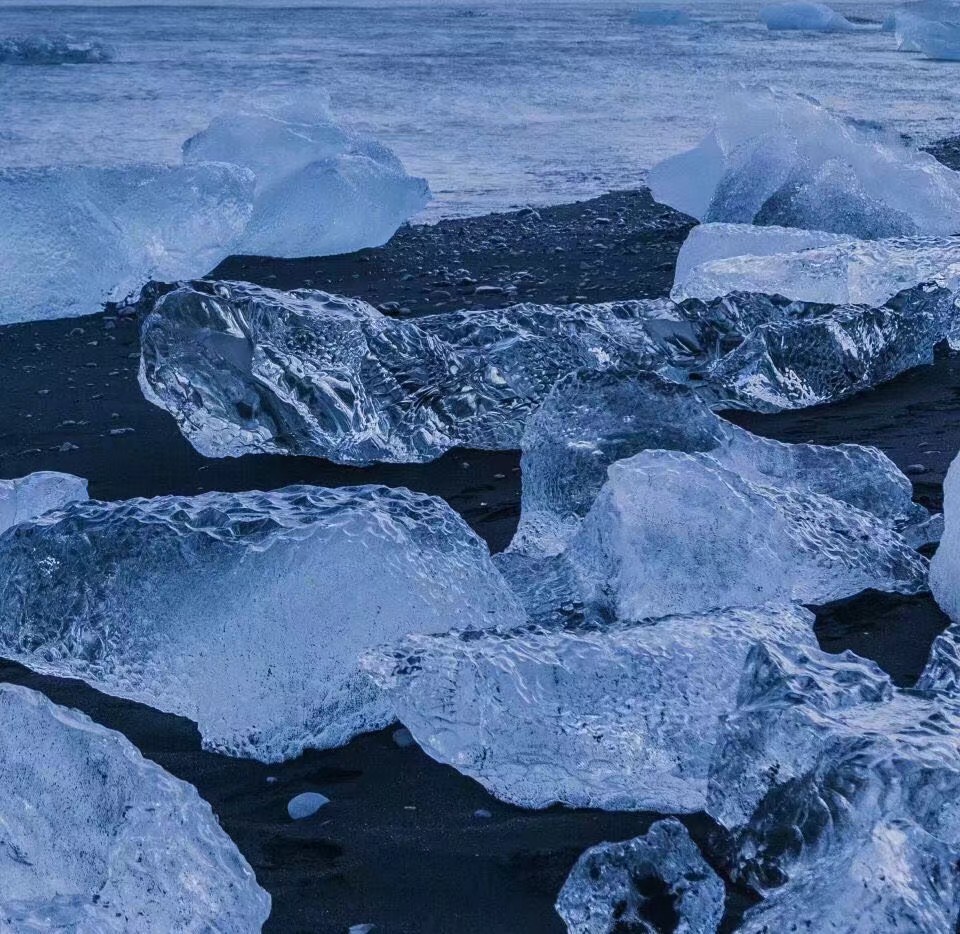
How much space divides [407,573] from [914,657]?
87 cm

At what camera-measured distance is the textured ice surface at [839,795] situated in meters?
1.28

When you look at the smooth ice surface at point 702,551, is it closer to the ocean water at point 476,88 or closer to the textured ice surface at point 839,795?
the textured ice surface at point 839,795

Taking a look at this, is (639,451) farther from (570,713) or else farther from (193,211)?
(193,211)

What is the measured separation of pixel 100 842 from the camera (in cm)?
154

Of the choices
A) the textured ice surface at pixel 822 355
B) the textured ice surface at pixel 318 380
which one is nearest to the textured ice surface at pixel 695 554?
the textured ice surface at pixel 318 380

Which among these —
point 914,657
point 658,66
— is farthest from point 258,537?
point 658,66

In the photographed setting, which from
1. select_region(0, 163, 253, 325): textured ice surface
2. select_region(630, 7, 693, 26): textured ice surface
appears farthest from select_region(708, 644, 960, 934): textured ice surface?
select_region(630, 7, 693, 26): textured ice surface

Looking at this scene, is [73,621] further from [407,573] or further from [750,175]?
[750,175]

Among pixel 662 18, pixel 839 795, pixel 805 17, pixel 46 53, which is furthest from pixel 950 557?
pixel 662 18

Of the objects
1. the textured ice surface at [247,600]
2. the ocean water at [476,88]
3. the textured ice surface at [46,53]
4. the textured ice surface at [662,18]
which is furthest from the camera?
the textured ice surface at [662,18]

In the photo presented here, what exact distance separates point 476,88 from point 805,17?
17.8 meters

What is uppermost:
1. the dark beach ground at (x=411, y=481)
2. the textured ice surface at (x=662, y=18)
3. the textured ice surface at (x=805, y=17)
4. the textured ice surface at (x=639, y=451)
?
the textured ice surface at (x=639, y=451)

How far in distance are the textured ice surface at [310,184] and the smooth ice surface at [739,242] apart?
1620 mm

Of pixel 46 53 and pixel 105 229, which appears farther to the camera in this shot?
pixel 46 53
